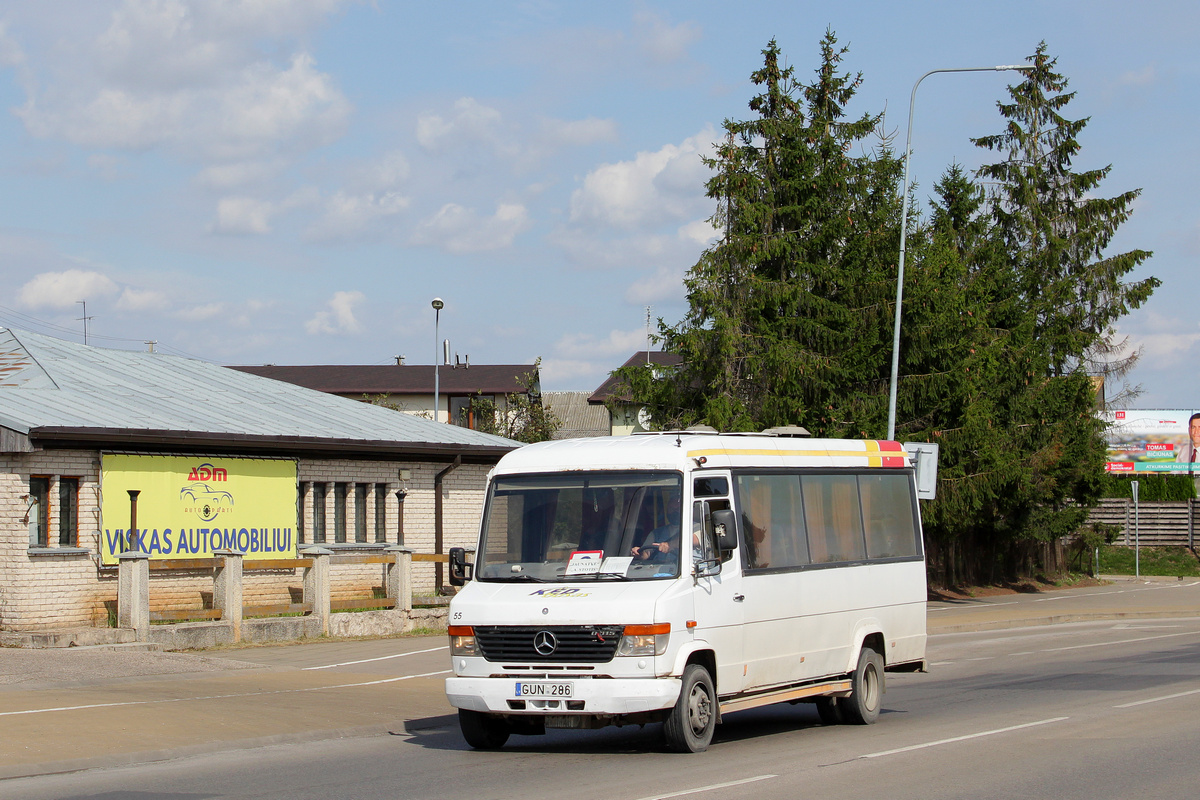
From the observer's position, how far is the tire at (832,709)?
13328 millimetres

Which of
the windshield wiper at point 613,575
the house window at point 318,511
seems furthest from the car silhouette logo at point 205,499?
the windshield wiper at point 613,575

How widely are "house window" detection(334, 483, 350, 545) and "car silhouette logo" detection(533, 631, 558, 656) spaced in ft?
51.2

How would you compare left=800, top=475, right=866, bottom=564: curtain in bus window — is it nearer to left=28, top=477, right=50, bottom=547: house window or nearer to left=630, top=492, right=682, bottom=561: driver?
left=630, top=492, right=682, bottom=561: driver

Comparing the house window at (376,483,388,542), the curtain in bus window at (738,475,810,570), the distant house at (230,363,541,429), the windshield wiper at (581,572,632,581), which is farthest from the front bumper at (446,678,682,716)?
the distant house at (230,363,541,429)

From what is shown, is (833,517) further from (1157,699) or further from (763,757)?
(1157,699)

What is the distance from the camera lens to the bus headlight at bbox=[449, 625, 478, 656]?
1098cm

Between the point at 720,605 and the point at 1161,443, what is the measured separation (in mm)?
75839

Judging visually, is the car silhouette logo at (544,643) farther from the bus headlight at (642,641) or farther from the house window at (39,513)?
the house window at (39,513)

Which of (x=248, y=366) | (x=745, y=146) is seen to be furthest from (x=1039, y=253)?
(x=248, y=366)

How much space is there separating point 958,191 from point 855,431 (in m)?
13.8

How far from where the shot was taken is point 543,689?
34.7 feet

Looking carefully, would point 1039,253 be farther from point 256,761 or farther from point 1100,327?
point 256,761

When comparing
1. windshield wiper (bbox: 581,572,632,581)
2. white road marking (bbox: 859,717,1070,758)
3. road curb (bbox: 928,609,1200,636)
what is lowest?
road curb (bbox: 928,609,1200,636)

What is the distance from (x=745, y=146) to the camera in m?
34.2
